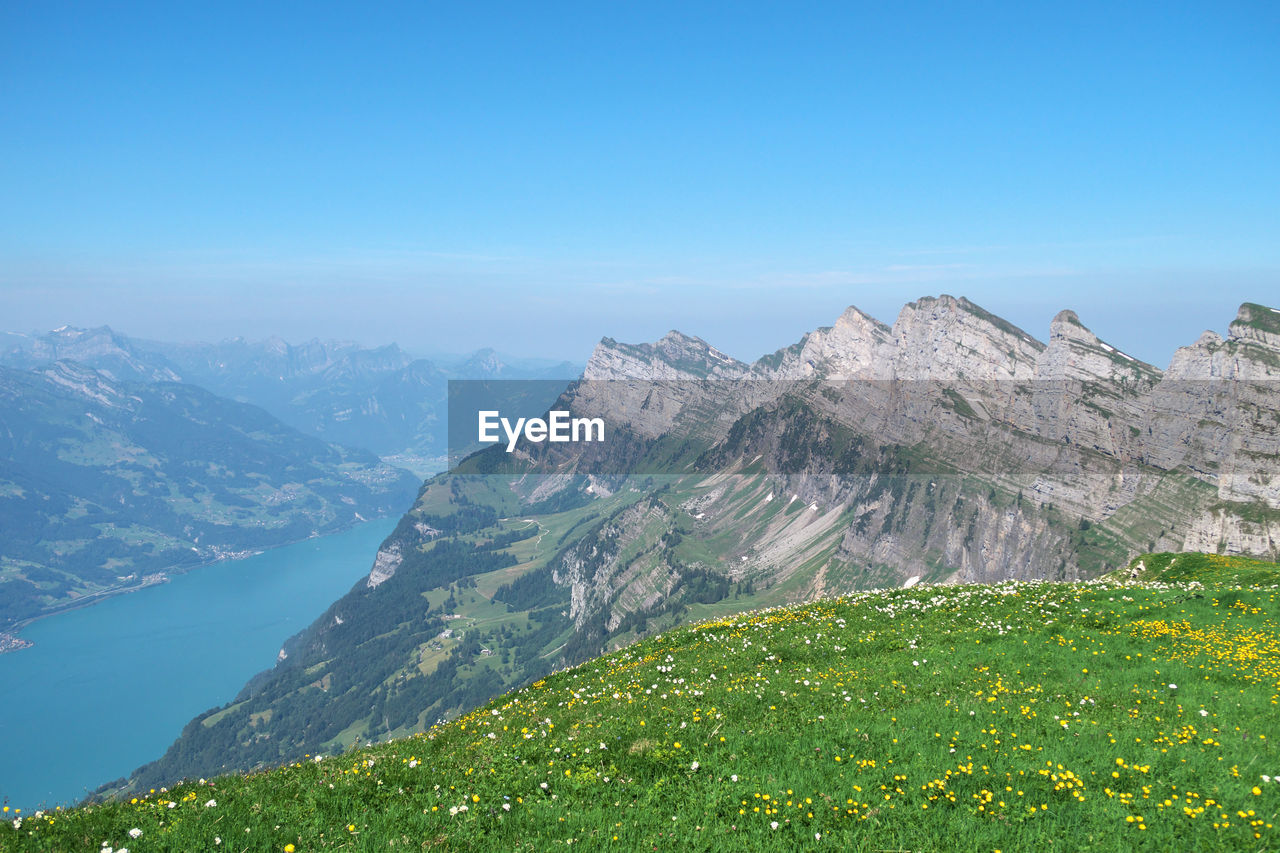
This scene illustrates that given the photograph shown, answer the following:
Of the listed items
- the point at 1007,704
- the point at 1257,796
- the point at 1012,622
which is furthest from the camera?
the point at 1012,622

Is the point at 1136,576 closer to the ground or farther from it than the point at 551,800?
closer to the ground

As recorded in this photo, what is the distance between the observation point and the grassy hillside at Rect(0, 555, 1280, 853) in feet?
44.4

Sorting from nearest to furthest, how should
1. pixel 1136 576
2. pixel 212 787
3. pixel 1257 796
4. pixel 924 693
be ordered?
pixel 1257 796
pixel 212 787
pixel 924 693
pixel 1136 576

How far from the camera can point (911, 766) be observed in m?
16.3

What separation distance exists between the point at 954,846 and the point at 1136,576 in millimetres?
53553

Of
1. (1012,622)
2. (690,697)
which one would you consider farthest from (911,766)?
(1012,622)

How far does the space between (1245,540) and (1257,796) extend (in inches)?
9529

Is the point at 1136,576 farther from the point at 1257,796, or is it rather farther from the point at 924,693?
the point at 1257,796

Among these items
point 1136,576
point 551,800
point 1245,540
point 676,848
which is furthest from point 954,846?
point 1245,540

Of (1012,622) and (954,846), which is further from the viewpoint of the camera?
(1012,622)

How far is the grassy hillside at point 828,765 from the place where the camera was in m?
13.5

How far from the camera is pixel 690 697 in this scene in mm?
22344

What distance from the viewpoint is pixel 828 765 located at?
1664 cm

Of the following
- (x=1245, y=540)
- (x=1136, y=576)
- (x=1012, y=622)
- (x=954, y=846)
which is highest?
(x=954, y=846)
